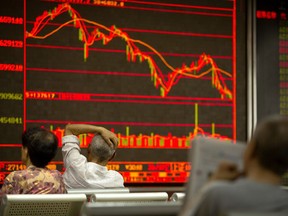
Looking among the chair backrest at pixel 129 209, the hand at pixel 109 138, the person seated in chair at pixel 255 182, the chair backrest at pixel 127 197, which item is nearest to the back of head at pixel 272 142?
the person seated in chair at pixel 255 182

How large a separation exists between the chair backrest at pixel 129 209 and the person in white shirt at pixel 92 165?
1.76 meters

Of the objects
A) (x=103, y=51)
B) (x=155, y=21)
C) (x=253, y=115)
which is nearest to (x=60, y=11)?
(x=103, y=51)

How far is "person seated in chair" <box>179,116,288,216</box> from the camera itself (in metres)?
1.43

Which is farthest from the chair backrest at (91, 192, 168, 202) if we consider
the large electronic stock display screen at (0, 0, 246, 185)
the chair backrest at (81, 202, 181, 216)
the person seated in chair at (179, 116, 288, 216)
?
the large electronic stock display screen at (0, 0, 246, 185)

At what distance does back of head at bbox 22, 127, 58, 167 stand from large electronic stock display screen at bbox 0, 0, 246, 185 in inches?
43.2

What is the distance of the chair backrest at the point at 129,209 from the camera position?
60.6 inches

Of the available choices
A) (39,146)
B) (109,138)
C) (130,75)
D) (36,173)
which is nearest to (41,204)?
(36,173)

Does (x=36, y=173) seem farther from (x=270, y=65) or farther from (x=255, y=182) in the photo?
(x=270, y=65)

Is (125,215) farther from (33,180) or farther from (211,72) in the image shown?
(211,72)

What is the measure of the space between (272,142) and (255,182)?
11 centimetres

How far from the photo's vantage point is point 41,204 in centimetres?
269

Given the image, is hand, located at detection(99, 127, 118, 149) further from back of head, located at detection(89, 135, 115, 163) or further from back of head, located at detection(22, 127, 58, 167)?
back of head, located at detection(22, 127, 58, 167)

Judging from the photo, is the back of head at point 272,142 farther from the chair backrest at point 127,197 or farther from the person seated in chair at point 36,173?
the person seated in chair at point 36,173

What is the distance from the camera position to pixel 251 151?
1461 mm
